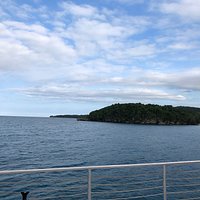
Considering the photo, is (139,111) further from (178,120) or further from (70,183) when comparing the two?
(70,183)

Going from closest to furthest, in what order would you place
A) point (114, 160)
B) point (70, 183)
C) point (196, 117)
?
point (70, 183)
point (114, 160)
point (196, 117)

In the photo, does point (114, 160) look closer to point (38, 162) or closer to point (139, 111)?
point (38, 162)

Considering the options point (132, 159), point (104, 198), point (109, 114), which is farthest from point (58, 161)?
point (109, 114)

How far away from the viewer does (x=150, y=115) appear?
142875mm

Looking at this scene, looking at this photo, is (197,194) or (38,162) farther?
(38,162)

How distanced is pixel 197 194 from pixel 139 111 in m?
130

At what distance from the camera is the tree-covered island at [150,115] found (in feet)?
470

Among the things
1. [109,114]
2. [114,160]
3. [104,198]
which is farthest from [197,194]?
[109,114]

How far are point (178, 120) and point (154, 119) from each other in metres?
11.8

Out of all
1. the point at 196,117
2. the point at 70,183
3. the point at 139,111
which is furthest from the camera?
the point at 196,117

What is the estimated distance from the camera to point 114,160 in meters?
28.1

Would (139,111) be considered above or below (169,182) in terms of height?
above

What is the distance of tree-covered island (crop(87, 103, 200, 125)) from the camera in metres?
143

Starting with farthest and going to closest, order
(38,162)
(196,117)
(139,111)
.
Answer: (196,117) < (139,111) < (38,162)
